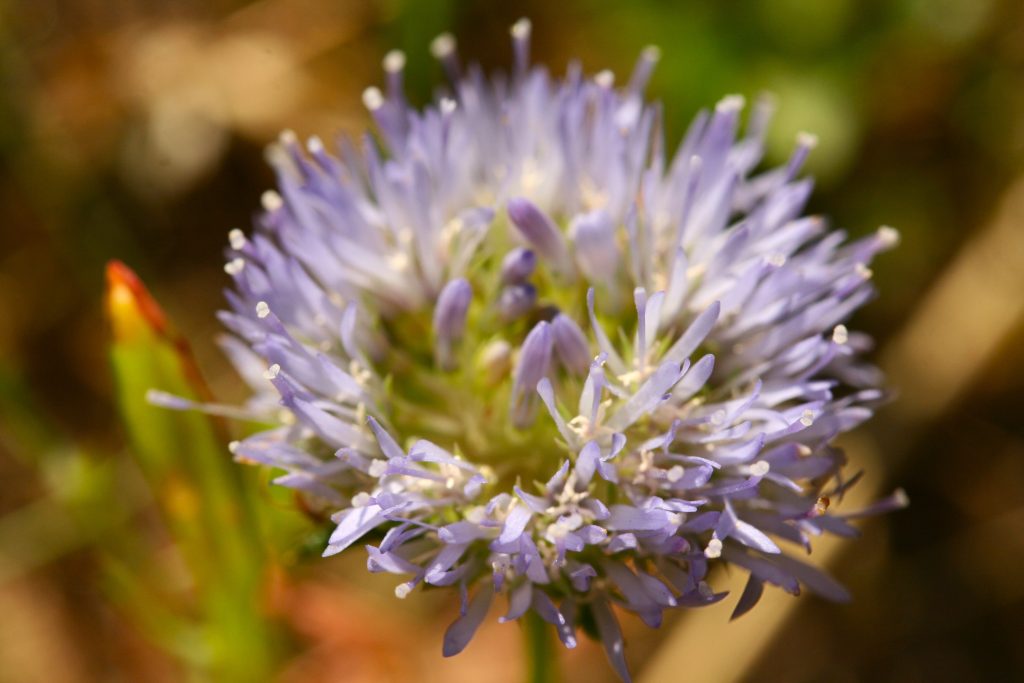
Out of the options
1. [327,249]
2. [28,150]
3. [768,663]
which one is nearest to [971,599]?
[768,663]

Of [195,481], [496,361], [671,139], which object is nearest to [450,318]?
[496,361]

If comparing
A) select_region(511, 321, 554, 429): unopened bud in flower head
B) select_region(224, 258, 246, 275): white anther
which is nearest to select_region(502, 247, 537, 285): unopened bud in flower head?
select_region(511, 321, 554, 429): unopened bud in flower head

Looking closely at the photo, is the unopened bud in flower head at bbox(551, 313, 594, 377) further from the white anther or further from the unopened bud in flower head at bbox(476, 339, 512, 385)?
the white anther

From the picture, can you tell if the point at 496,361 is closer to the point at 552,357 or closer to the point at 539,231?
the point at 552,357

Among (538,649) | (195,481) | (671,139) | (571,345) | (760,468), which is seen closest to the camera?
(760,468)

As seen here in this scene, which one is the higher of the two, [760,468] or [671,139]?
[760,468]

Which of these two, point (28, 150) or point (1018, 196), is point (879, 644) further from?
point (28, 150)
